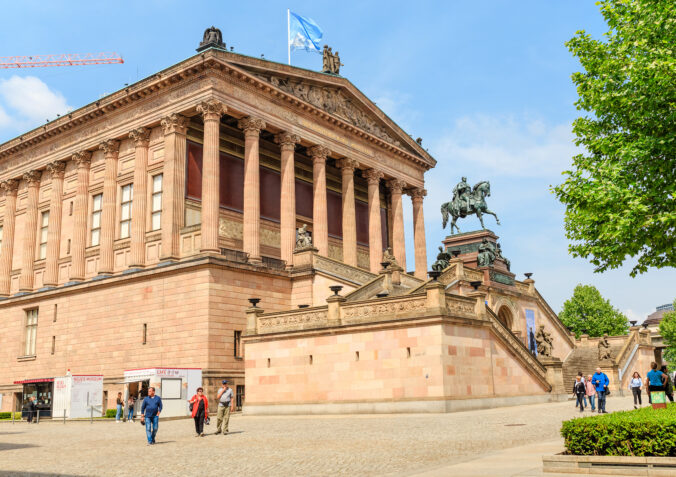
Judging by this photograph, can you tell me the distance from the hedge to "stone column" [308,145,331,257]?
35.7 m

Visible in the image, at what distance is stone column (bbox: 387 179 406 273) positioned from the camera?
185 feet

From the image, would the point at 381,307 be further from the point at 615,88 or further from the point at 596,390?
the point at 615,88

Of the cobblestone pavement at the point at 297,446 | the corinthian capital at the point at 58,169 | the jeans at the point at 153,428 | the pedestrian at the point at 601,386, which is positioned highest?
the corinthian capital at the point at 58,169

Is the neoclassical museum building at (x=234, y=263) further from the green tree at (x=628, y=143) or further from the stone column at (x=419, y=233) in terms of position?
the green tree at (x=628, y=143)

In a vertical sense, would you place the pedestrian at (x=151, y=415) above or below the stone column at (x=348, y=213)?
below

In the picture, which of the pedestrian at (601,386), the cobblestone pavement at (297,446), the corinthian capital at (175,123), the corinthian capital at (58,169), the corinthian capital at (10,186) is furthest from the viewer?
the corinthian capital at (10,186)

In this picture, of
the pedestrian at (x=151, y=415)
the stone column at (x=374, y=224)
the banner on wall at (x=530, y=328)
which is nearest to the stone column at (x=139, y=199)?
the stone column at (x=374, y=224)

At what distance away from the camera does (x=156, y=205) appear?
141ft

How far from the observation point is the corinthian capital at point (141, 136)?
43.8m

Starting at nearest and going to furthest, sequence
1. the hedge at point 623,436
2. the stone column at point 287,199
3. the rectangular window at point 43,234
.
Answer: the hedge at point 623,436 < the stone column at point 287,199 < the rectangular window at point 43,234

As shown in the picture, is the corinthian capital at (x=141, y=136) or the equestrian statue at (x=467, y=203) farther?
the equestrian statue at (x=467, y=203)

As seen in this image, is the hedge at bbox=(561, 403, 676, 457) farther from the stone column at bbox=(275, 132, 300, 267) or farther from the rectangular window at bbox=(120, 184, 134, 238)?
the rectangular window at bbox=(120, 184, 134, 238)

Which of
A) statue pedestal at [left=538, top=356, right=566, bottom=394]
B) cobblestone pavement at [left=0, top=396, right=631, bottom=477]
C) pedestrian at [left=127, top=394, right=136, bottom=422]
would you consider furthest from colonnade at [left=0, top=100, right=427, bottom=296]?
statue pedestal at [left=538, top=356, right=566, bottom=394]

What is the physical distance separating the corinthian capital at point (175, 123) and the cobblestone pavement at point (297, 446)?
69.3 feet
